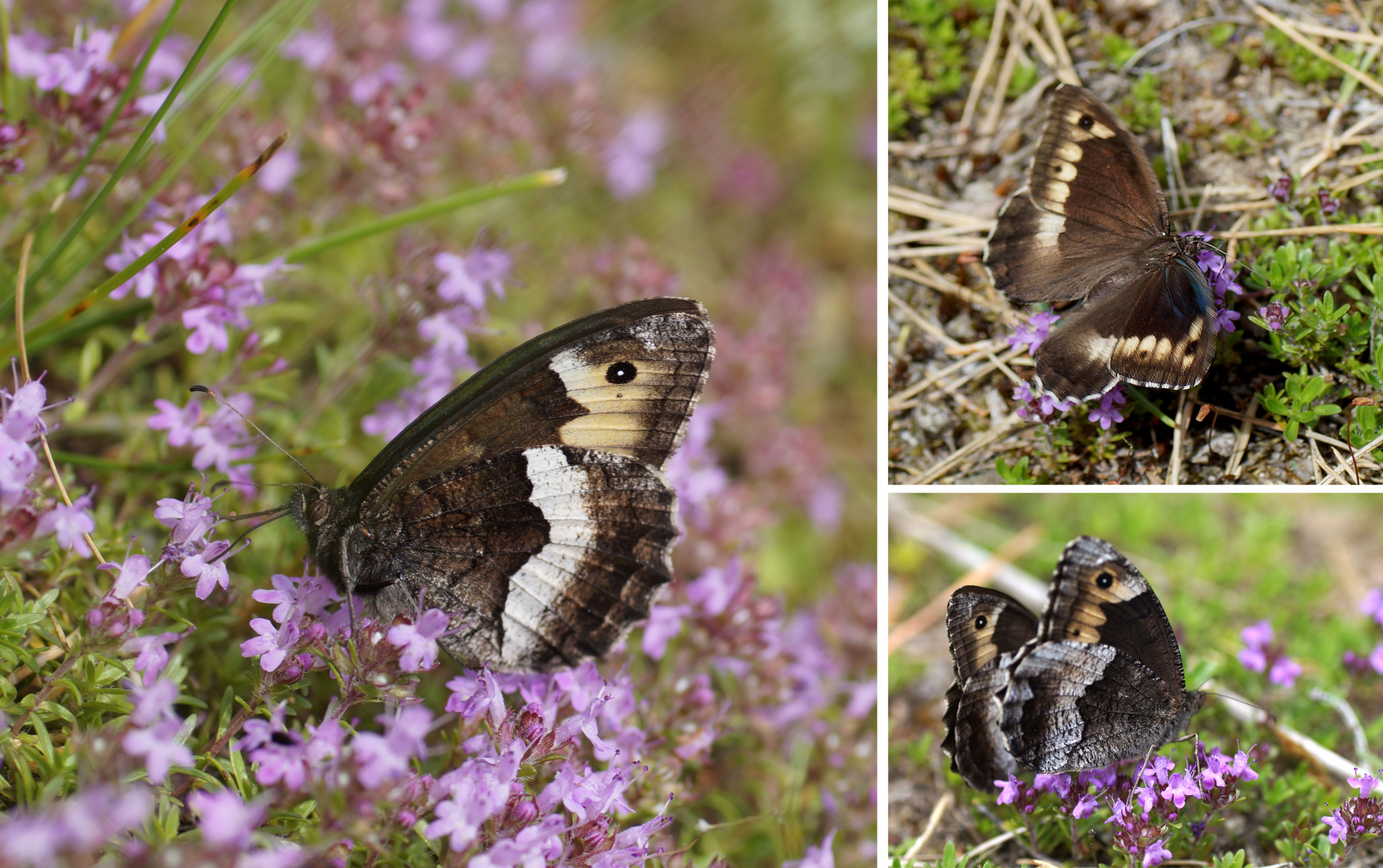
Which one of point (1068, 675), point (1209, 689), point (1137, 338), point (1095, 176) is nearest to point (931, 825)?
point (1068, 675)

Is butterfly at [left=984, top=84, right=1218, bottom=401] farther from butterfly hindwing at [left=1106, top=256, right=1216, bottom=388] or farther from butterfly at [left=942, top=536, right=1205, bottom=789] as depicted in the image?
butterfly at [left=942, top=536, right=1205, bottom=789]

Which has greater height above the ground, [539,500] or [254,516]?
[254,516]

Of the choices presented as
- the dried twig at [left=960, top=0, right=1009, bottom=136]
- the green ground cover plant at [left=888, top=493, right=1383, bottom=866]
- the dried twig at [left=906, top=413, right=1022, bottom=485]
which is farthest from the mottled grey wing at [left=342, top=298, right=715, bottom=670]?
the dried twig at [left=960, top=0, right=1009, bottom=136]

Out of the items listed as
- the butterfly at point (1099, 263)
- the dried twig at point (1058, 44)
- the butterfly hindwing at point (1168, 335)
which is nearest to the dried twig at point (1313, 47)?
the dried twig at point (1058, 44)

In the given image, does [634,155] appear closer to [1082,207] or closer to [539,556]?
[1082,207]

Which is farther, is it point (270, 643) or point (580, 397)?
point (580, 397)

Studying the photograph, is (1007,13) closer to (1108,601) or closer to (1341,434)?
(1341,434)

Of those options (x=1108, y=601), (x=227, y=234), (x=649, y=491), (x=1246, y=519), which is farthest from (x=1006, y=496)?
(x=227, y=234)

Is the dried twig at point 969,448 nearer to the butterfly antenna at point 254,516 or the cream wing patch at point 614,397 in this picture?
the cream wing patch at point 614,397
